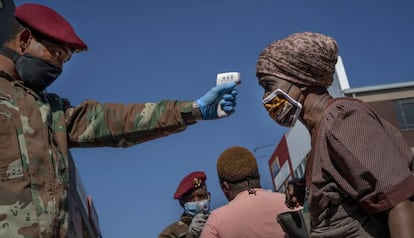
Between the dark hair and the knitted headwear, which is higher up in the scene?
the dark hair

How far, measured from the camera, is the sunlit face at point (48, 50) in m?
2.56

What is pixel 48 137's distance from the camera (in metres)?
2.38

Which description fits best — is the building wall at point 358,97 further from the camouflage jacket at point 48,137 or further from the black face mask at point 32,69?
the black face mask at point 32,69

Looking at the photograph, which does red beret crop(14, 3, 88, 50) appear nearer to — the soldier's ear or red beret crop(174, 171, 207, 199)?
the soldier's ear

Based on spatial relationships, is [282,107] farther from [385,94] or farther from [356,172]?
[385,94]

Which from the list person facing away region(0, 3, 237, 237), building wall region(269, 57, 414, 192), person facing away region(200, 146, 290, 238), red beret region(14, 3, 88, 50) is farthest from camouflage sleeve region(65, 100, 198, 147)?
building wall region(269, 57, 414, 192)

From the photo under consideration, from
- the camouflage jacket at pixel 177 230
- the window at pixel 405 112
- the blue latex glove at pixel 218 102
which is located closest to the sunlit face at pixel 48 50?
the blue latex glove at pixel 218 102

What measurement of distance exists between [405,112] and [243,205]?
24.0 metres

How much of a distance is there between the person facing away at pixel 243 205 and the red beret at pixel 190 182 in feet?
4.36

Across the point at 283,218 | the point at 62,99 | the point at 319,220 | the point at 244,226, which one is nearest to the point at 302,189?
the point at 283,218

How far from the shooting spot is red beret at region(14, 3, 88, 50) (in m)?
2.55

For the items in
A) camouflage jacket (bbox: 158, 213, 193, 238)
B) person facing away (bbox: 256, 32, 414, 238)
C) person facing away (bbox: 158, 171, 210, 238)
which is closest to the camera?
person facing away (bbox: 256, 32, 414, 238)

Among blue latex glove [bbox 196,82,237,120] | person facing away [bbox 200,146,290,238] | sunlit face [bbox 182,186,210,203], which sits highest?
blue latex glove [bbox 196,82,237,120]

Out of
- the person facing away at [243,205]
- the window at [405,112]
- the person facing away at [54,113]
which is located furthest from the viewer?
the window at [405,112]
